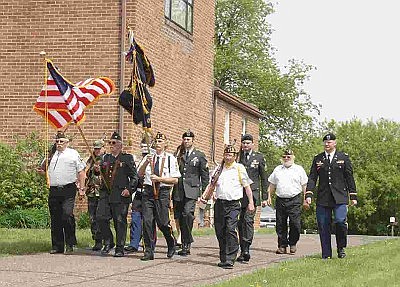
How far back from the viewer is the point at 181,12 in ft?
76.6

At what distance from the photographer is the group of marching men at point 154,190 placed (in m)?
12.9

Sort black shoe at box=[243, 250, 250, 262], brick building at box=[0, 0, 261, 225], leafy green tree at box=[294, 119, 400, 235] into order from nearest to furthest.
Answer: black shoe at box=[243, 250, 250, 262] < brick building at box=[0, 0, 261, 225] < leafy green tree at box=[294, 119, 400, 235]

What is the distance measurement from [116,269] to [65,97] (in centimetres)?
335

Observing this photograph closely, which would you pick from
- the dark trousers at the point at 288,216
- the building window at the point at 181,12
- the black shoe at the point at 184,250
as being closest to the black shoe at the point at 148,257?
the black shoe at the point at 184,250

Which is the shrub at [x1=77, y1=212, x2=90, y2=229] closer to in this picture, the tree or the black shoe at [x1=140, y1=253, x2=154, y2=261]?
the black shoe at [x1=140, y1=253, x2=154, y2=261]

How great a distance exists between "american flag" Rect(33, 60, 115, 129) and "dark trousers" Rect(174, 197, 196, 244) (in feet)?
7.20

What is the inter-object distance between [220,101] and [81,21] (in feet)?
26.1

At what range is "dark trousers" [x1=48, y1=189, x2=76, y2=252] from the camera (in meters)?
13.7

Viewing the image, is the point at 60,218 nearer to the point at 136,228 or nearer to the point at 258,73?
the point at 136,228

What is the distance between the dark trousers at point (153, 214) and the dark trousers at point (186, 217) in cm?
53

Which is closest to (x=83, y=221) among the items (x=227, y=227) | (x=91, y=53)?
(x=91, y=53)

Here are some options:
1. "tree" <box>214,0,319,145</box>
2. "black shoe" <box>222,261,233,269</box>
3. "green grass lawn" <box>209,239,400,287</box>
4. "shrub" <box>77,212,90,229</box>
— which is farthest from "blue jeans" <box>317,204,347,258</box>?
"tree" <box>214,0,319,145</box>

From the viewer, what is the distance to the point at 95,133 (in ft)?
65.2

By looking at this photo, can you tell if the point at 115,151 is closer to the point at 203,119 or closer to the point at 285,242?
the point at 285,242
